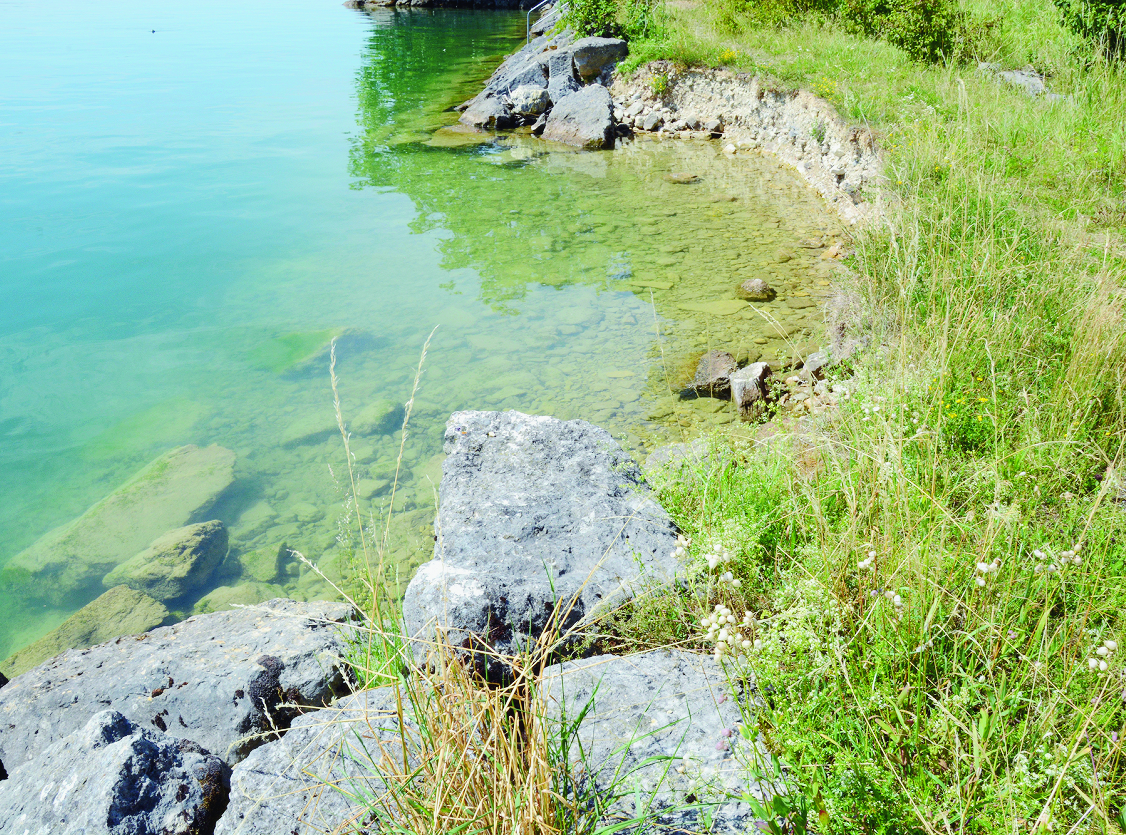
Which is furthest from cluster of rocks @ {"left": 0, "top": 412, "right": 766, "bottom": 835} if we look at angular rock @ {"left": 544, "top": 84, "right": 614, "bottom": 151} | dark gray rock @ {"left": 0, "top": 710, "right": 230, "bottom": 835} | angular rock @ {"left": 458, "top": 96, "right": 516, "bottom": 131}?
angular rock @ {"left": 458, "top": 96, "right": 516, "bottom": 131}

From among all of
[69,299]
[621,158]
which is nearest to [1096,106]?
[621,158]

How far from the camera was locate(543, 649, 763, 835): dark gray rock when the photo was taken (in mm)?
1981

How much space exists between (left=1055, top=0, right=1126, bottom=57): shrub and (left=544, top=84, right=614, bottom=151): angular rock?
7928mm

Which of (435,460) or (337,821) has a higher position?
(337,821)

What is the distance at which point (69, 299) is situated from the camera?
938 cm

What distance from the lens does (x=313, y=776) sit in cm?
213

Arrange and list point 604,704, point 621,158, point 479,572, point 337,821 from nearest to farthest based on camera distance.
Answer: point 337,821 → point 604,704 → point 479,572 → point 621,158

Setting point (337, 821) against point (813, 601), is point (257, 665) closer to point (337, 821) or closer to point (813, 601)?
point (337, 821)

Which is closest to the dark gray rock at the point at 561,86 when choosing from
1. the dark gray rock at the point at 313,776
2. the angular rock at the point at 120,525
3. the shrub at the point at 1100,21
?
the shrub at the point at 1100,21

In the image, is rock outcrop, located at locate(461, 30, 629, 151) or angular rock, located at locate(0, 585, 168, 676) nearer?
angular rock, located at locate(0, 585, 168, 676)

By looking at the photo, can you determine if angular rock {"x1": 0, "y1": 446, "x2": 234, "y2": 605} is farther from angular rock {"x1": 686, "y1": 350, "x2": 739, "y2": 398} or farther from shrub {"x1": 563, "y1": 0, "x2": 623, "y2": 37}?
shrub {"x1": 563, "y1": 0, "x2": 623, "y2": 37}

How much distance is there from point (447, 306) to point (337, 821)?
7.16 meters

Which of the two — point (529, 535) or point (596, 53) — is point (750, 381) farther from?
point (596, 53)

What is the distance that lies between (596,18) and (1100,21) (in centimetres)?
1124
